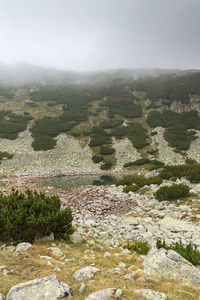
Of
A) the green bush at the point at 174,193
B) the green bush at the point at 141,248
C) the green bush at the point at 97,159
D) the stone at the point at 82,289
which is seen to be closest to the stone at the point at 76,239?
the green bush at the point at 141,248

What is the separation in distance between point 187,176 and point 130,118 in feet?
139

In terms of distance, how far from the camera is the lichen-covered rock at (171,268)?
4523 mm

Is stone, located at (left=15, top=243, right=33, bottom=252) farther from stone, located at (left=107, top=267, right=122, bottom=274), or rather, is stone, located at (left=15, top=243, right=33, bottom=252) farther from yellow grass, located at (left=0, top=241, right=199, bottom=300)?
stone, located at (left=107, top=267, right=122, bottom=274)

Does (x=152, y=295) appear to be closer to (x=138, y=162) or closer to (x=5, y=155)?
(x=138, y=162)

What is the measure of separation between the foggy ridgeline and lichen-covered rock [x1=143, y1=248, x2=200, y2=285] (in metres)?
32.3

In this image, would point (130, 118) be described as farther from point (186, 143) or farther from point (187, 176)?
point (187, 176)

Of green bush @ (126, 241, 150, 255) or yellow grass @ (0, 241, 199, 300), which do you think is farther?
green bush @ (126, 241, 150, 255)

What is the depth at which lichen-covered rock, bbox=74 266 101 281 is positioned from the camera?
171 inches

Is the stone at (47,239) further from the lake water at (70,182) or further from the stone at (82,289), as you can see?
the lake water at (70,182)

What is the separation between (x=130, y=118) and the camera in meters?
59.7

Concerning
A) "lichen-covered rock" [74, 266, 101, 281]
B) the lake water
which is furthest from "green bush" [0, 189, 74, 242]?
the lake water

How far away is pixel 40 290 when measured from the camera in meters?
3.49

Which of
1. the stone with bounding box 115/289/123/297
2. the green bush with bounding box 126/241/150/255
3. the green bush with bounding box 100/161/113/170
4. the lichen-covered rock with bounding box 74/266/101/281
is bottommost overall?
the green bush with bounding box 100/161/113/170

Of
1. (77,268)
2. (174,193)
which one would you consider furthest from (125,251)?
(174,193)
